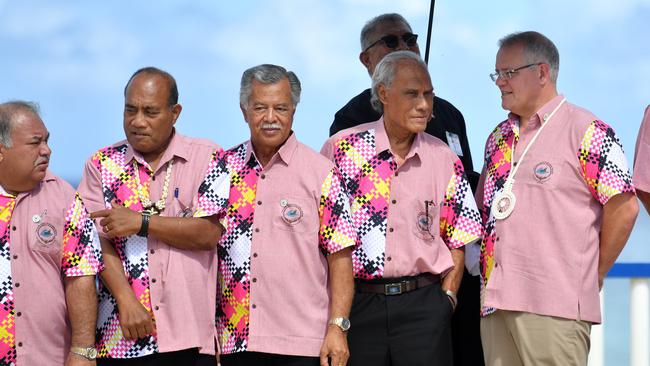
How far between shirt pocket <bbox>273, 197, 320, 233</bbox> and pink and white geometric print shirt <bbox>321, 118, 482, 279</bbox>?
0.24m

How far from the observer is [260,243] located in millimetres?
4836

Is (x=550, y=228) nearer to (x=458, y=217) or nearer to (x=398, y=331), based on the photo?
(x=458, y=217)

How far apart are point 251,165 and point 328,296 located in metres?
0.63

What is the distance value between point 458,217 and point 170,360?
133 centimetres

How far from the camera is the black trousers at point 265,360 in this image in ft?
15.6

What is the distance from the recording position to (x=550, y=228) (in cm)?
483

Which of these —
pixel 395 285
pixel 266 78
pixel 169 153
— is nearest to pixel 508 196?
pixel 395 285

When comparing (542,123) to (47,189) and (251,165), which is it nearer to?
(251,165)

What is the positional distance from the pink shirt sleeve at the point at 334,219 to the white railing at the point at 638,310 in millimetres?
1794

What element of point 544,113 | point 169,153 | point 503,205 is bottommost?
point 503,205

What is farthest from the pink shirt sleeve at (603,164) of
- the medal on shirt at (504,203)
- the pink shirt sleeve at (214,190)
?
the pink shirt sleeve at (214,190)

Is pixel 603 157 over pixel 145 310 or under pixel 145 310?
over

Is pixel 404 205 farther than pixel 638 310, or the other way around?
pixel 638 310

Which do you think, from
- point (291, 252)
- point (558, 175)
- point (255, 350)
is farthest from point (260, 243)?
point (558, 175)
